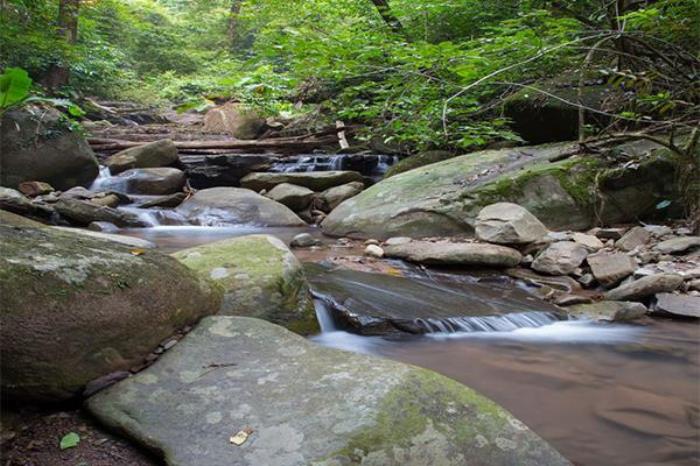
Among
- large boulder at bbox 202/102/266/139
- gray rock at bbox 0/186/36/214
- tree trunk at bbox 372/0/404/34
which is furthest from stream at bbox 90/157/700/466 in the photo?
large boulder at bbox 202/102/266/139

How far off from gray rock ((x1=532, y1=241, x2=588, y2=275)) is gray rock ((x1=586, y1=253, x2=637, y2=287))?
156mm

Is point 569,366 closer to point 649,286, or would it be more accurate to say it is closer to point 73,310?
point 649,286

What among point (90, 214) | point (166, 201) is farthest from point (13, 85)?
point (166, 201)

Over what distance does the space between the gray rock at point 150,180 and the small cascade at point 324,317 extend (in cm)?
663

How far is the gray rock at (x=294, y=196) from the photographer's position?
341 inches

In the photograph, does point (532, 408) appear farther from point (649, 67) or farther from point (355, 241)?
point (355, 241)

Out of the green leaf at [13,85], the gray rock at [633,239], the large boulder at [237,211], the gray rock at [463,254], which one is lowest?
the large boulder at [237,211]

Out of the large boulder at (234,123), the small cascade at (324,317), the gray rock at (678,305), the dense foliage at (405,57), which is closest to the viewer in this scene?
the small cascade at (324,317)

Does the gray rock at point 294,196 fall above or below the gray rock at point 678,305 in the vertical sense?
below

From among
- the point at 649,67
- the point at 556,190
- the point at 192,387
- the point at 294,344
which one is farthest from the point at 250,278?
the point at 556,190

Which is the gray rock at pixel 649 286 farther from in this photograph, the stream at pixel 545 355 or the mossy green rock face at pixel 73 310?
the mossy green rock face at pixel 73 310

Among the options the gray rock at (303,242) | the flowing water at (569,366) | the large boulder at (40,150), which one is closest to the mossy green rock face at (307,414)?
the flowing water at (569,366)

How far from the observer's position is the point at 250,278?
9.61 ft

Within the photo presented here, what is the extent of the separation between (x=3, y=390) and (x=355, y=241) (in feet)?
16.0
